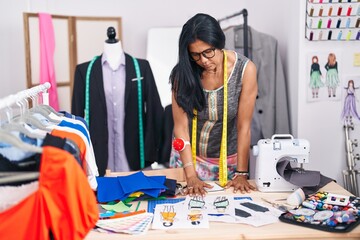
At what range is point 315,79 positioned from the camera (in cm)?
293

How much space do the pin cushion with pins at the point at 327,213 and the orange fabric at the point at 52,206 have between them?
2.74 feet

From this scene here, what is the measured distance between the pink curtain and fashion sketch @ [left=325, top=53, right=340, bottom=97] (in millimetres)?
2144

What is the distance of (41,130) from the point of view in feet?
5.07

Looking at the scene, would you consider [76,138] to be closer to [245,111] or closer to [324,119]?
[245,111]

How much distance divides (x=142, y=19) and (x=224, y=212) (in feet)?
8.73

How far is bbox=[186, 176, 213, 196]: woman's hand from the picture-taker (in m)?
2.02

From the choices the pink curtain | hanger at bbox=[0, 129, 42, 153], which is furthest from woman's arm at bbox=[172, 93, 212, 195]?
the pink curtain

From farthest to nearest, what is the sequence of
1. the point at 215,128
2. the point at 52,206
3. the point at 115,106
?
the point at 115,106 → the point at 215,128 → the point at 52,206

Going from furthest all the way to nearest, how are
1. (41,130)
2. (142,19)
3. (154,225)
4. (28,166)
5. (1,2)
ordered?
(142,19) → (1,2) → (154,225) → (41,130) → (28,166)

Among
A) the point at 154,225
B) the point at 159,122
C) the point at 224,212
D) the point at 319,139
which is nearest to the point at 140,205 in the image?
the point at 154,225

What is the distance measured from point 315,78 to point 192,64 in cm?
115

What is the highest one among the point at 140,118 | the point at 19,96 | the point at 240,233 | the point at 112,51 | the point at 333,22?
the point at 333,22

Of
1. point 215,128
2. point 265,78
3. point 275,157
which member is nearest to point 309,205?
point 275,157

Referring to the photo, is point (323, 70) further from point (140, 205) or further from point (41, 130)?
point (41, 130)
